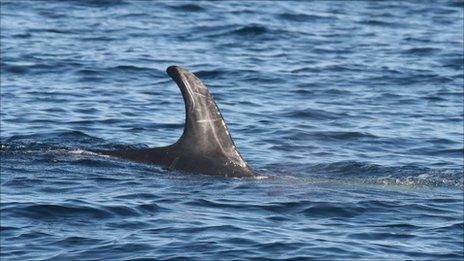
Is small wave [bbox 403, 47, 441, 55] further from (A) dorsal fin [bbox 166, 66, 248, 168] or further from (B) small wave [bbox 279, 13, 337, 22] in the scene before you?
(A) dorsal fin [bbox 166, 66, 248, 168]

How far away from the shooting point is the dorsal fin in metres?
16.6

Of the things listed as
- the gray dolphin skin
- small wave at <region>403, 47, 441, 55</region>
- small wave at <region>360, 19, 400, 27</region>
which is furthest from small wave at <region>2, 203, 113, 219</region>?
small wave at <region>360, 19, 400, 27</region>

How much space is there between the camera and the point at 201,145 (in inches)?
668

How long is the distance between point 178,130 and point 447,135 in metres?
4.25

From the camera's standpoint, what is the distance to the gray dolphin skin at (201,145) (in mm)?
16688

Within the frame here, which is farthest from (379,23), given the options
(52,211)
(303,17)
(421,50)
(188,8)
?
(52,211)

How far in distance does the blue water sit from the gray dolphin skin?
0.22 m

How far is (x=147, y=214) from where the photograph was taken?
50.3 feet

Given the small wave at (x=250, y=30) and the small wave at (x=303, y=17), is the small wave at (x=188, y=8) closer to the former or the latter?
the small wave at (x=303, y=17)

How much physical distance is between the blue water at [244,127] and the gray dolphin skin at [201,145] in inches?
8.7

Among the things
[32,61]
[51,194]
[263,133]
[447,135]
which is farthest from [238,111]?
[51,194]

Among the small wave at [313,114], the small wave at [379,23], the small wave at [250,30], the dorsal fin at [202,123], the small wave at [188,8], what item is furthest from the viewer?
the small wave at [188,8]

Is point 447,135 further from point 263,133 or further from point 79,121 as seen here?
point 79,121

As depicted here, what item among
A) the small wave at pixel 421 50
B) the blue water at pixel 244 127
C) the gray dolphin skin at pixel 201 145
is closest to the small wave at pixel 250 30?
the blue water at pixel 244 127
